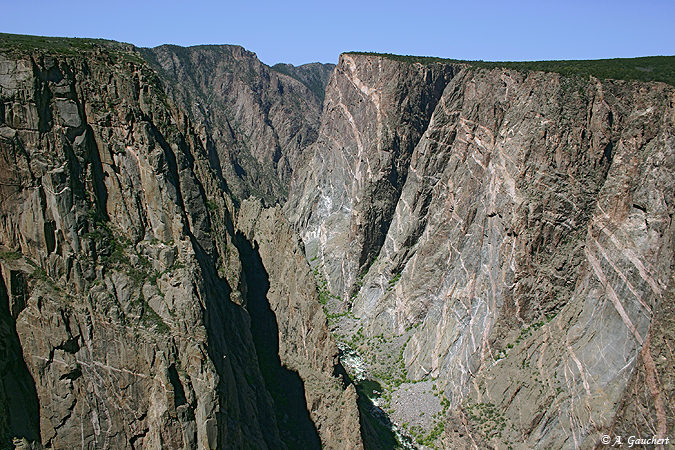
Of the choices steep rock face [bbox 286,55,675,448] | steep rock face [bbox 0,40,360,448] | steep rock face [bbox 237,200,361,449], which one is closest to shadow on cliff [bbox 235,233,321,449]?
steep rock face [bbox 237,200,361,449]

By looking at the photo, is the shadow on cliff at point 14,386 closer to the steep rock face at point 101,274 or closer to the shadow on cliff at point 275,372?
the steep rock face at point 101,274

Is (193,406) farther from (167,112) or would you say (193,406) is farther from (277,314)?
(277,314)

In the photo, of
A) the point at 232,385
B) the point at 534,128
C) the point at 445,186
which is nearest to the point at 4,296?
the point at 232,385

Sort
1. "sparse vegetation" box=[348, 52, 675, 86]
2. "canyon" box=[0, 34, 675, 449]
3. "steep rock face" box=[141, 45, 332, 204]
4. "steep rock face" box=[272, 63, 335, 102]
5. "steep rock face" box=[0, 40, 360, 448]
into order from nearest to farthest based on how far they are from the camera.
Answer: "steep rock face" box=[0, 40, 360, 448]
"canyon" box=[0, 34, 675, 449]
"sparse vegetation" box=[348, 52, 675, 86]
"steep rock face" box=[141, 45, 332, 204]
"steep rock face" box=[272, 63, 335, 102]

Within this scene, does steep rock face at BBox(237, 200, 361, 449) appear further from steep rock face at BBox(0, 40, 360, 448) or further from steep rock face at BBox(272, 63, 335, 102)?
steep rock face at BBox(272, 63, 335, 102)

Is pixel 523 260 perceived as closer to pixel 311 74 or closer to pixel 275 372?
pixel 275 372

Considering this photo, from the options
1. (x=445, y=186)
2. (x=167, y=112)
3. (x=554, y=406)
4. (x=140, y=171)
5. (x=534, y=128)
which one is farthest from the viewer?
(x=445, y=186)
